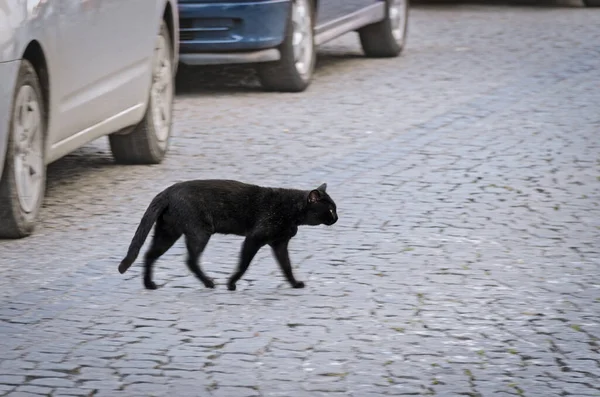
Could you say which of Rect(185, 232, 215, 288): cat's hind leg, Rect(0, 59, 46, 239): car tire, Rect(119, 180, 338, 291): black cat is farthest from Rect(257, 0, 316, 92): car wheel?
Rect(185, 232, 215, 288): cat's hind leg

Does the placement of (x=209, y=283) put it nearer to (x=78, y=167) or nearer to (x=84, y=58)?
(x=84, y=58)

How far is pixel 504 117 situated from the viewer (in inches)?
471

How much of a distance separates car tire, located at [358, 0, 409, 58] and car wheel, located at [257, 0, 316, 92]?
2345 mm

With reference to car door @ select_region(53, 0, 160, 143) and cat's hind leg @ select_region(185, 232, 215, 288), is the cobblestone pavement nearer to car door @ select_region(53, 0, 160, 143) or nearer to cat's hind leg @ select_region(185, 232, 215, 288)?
cat's hind leg @ select_region(185, 232, 215, 288)

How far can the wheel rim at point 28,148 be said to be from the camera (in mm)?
7613

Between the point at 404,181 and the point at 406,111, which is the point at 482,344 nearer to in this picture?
the point at 404,181

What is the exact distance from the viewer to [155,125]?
32.8 feet

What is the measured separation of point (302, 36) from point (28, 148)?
19.6 ft

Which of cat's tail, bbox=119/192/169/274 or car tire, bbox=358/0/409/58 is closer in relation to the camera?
cat's tail, bbox=119/192/169/274

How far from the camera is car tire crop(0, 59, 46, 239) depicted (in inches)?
297

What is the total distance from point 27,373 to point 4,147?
2.23 meters

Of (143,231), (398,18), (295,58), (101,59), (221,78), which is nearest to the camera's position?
(143,231)

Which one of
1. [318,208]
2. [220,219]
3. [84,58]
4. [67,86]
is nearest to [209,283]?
[220,219]

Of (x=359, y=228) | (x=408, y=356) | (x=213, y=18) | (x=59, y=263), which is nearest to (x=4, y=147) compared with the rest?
(x=59, y=263)
